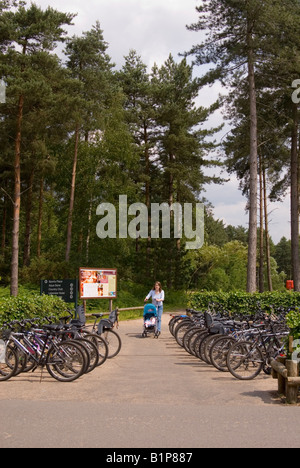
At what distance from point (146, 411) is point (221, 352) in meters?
3.67

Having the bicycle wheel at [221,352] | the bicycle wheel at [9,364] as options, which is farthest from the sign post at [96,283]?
the bicycle wheel at [9,364]

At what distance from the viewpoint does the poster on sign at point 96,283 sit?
20.0m

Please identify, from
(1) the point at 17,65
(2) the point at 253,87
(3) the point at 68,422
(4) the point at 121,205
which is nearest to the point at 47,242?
(4) the point at 121,205

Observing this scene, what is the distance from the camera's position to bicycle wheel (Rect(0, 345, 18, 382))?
28.7ft

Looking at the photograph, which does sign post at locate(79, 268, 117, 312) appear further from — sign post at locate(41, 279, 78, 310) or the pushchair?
the pushchair

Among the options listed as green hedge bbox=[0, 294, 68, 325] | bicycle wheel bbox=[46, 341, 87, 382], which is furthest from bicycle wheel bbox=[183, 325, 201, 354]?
bicycle wheel bbox=[46, 341, 87, 382]

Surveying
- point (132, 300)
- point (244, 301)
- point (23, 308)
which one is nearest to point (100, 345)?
point (23, 308)

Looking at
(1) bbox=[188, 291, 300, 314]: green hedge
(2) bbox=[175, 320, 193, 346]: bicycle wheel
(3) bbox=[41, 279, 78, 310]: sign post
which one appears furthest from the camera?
(1) bbox=[188, 291, 300, 314]: green hedge

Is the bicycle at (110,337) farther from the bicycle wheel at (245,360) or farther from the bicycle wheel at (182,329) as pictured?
the bicycle wheel at (245,360)

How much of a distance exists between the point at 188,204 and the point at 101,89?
13745 mm

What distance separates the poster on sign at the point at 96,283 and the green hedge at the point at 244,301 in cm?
332

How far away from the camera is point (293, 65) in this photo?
75.1 feet

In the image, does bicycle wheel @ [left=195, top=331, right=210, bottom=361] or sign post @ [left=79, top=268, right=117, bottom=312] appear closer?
bicycle wheel @ [left=195, top=331, right=210, bottom=361]

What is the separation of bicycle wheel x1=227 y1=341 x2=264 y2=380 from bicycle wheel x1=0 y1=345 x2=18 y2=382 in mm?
3718
